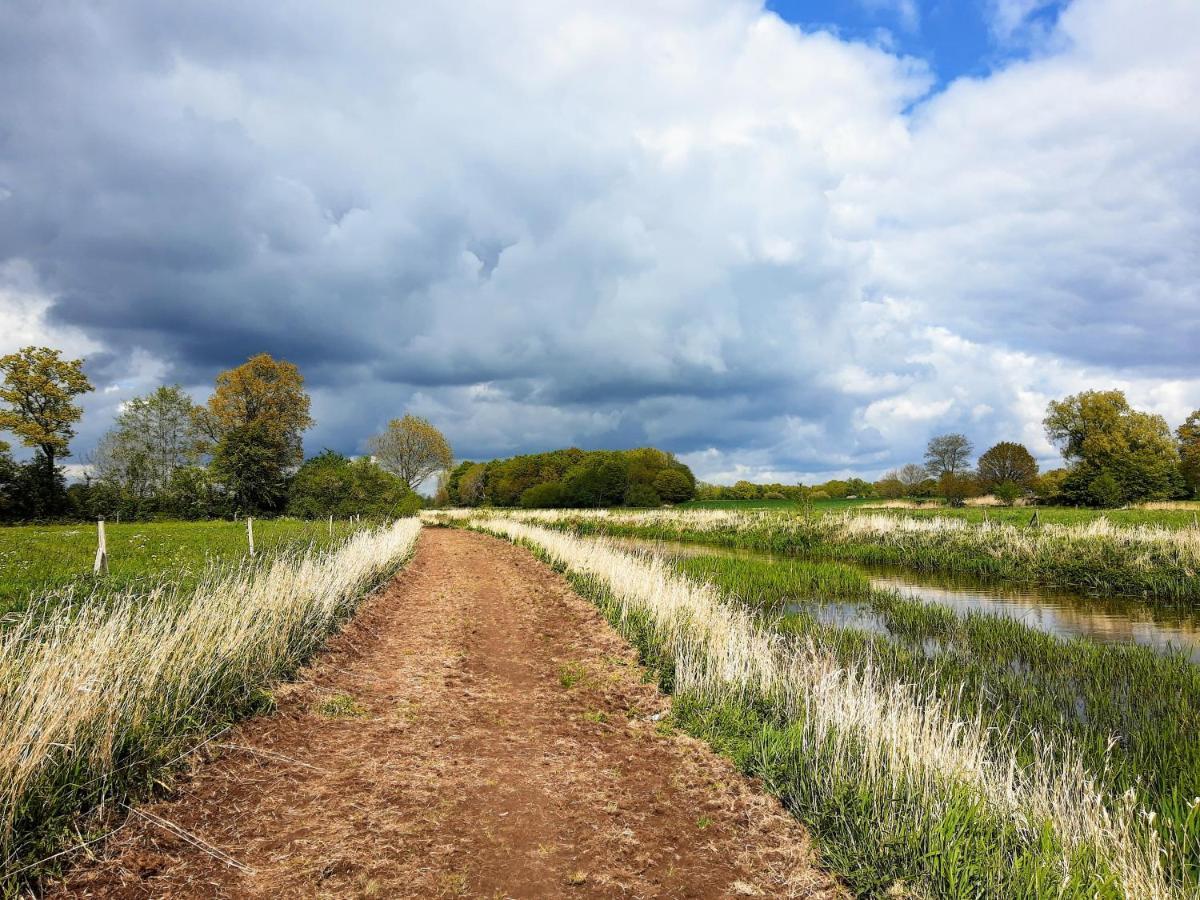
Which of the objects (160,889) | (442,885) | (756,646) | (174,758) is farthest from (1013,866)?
(174,758)

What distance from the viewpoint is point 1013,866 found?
3520mm

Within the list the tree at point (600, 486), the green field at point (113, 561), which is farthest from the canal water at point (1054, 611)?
the tree at point (600, 486)

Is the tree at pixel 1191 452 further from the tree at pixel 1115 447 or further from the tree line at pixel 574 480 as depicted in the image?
the tree line at pixel 574 480

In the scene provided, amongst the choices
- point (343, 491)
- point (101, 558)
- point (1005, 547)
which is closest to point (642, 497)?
point (343, 491)

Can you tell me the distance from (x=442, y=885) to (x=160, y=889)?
178cm

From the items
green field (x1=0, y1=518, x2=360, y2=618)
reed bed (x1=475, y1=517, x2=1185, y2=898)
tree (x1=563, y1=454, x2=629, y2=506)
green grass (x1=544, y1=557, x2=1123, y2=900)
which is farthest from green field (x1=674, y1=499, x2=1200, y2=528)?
tree (x1=563, y1=454, x2=629, y2=506)

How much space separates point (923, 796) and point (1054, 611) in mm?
14222

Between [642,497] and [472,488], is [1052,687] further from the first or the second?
[472,488]

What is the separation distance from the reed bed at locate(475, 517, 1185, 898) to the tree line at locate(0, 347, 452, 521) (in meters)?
38.1

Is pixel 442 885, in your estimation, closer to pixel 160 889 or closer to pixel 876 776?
pixel 160 889

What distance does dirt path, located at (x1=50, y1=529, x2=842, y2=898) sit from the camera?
4.02m

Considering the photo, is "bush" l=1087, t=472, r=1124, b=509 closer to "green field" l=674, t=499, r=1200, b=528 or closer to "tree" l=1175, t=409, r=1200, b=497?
"green field" l=674, t=499, r=1200, b=528

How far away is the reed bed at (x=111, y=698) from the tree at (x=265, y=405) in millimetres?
44555

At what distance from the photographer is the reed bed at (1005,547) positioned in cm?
1778
